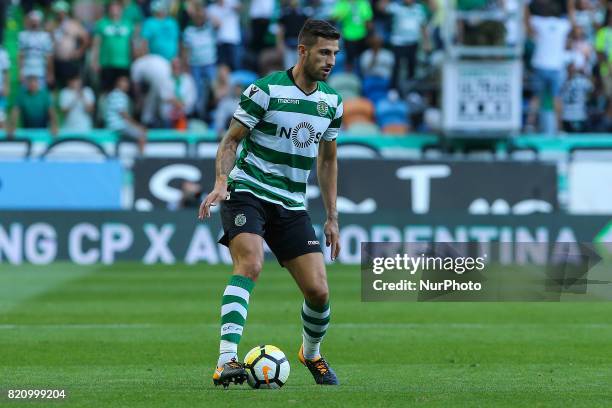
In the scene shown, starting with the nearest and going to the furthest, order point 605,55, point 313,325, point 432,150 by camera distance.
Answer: point 313,325, point 432,150, point 605,55

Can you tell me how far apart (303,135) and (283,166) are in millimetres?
244

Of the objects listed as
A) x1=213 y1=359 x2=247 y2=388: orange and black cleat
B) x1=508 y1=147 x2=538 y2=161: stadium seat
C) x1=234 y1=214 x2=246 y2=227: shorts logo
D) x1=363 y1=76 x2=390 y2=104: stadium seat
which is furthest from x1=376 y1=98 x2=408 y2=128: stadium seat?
x1=213 y1=359 x2=247 y2=388: orange and black cleat

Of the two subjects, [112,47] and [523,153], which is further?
[523,153]

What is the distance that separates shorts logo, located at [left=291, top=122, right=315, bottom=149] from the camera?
356 inches

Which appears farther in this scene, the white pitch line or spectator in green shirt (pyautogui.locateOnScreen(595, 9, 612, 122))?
spectator in green shirt (pyautogui.locateOnScreen(595, 9, 612, 122))

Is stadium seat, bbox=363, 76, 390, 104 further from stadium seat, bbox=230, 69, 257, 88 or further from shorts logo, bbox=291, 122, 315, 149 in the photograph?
shorts logo, bbox=291, 122, 315, 149

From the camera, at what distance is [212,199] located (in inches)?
330

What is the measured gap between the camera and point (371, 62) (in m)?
26.6

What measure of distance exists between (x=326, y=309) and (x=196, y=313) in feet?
20.4

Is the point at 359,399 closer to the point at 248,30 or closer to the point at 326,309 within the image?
the point at 326,309

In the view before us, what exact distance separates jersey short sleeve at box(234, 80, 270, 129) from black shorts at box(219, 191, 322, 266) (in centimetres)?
49

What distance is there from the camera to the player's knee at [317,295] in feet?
29.5

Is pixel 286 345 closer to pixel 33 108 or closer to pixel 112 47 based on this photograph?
pixel 112 47

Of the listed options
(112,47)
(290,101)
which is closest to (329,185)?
(290,101)
